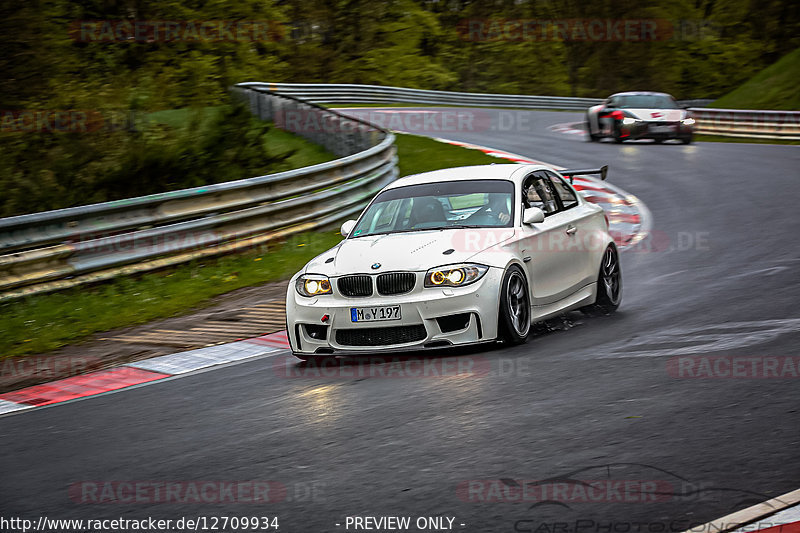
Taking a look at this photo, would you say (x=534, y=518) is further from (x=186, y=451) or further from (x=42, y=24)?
(x=42, y=24)

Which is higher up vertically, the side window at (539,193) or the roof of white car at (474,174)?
the roof of white car at (474,174)

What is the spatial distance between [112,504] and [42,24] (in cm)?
1742

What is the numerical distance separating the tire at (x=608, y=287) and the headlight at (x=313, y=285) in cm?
289

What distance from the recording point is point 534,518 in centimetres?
426

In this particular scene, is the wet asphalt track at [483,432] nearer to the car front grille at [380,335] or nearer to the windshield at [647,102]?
the car front grille at [380,335]

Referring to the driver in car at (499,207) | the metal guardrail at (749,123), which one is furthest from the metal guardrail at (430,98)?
the driver in car at (499,207)

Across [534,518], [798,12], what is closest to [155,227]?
[534,518]

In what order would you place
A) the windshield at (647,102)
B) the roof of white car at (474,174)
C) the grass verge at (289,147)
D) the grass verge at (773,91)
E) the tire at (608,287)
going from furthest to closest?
the grass verge at (773,91)
the windshield at (647,102)
the grass verge at (289,147)
the tire at (608,287)
the roof of white car at (474,174)

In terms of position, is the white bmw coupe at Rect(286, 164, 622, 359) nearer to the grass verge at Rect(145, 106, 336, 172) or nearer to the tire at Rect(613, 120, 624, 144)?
the grass verge at Rect(145, 106, 336, 172)

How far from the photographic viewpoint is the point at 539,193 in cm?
970

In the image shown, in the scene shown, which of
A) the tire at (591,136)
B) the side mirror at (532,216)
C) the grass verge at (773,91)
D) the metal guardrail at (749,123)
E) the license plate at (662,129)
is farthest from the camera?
Result: the grass verge at (773,91)

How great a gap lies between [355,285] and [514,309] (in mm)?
1277

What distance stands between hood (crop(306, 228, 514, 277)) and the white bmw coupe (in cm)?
1

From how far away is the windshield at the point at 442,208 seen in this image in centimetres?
904
